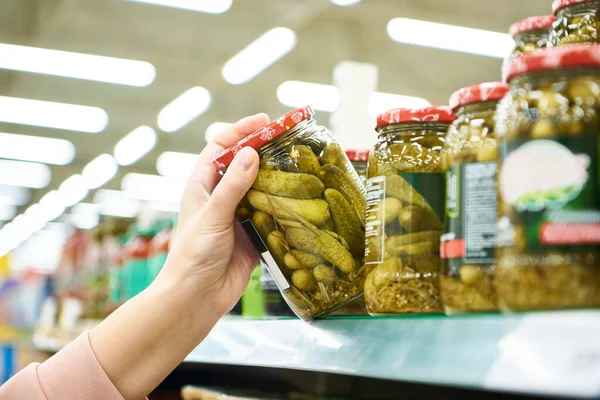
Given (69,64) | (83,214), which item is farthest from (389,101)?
(83,214)

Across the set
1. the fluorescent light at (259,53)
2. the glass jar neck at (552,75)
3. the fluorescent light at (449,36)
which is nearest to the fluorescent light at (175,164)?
the fluorescent light at (259,53)

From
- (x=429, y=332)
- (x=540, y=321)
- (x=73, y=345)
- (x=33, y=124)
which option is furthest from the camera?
(x=33, y=124)

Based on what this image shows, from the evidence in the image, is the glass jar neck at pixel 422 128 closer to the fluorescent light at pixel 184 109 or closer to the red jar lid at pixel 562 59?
the red jar lid at pixel 562 59

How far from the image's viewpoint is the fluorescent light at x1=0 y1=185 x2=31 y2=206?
13761 millimetres

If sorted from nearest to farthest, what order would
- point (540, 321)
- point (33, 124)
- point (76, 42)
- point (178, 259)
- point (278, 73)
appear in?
point (540, 321) < point (178, 259) < point (76, 42) < point (278, 73) < point (33, 124)

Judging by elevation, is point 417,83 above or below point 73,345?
above

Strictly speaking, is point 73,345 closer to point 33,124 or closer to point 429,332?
point 429,332

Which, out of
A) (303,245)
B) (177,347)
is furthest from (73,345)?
(303,245)

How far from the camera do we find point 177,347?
129 centimetres

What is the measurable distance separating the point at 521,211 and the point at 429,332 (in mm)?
160

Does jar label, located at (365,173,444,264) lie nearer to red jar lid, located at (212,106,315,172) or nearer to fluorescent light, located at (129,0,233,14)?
red jar lid, located at (212,106,315,172)

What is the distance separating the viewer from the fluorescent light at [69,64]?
7.65m

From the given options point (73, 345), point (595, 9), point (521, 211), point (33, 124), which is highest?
point (33, 124)

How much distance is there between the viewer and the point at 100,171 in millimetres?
13398
